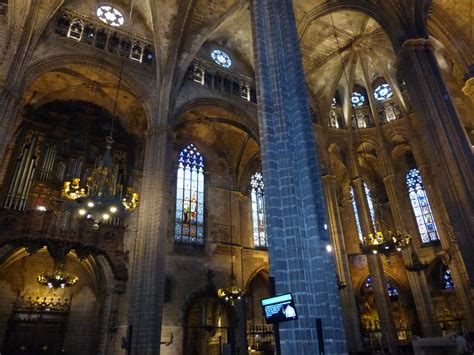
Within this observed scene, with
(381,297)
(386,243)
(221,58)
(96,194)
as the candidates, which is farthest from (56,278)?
(381,297)

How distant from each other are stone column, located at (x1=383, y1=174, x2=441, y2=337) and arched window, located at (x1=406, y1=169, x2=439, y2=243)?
314 centimetres

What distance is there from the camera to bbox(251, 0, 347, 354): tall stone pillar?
6.45m

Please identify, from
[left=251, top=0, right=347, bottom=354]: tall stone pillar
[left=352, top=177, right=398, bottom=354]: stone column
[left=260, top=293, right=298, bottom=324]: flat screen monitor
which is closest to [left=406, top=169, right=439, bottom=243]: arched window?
[left=352, top=177, right=398, bottom=354]: stone column

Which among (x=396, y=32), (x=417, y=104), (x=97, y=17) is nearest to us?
(x=417, y=104)

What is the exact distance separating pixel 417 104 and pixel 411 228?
11210mm

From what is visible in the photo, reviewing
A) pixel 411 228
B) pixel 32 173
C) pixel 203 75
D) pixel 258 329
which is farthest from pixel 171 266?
pixel 411 228

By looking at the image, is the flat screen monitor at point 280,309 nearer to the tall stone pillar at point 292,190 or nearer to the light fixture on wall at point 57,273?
the tall stone pillar at point 292,190

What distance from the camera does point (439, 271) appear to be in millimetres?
20578

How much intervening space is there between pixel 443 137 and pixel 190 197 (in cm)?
1311

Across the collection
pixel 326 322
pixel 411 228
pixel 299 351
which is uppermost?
pixel 411 228

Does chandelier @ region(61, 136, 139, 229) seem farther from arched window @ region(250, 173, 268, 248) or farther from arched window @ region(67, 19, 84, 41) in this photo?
arched window @ region(250, 173, 268, 248)

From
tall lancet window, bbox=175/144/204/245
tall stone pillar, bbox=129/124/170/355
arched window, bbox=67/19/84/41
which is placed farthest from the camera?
tall lancet window, bbox=175/144/204/245

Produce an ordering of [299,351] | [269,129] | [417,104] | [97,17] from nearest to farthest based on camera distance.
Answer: [299,351] → [269,129] → [417,104] → [97,17]

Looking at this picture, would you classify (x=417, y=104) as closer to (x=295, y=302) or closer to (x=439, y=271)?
(x=295, y=302)
